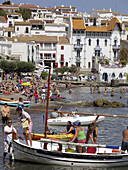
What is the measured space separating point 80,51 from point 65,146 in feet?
281

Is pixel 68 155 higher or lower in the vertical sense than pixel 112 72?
lower

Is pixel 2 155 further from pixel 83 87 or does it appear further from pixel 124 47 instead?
pixel 124 47

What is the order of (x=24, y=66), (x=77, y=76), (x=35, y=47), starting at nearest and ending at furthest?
(x=24, y=66) → (x=77, y=76) → (x=35, y=47)

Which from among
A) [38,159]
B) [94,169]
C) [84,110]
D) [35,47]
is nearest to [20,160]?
[38,159]

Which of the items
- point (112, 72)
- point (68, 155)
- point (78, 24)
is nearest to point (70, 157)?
point (68, 155)

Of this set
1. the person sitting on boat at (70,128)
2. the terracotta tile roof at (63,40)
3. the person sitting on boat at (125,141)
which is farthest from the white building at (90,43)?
the person sitting on boat at (125,141)

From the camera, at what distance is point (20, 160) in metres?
23.4

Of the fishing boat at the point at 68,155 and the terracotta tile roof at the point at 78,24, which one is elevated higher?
the terracotta tile roof at the point at 78,24

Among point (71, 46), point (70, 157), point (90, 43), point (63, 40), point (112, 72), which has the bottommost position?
point (70, 157)

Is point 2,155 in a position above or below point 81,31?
below

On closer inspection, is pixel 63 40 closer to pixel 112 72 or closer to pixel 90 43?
pixel 90 43

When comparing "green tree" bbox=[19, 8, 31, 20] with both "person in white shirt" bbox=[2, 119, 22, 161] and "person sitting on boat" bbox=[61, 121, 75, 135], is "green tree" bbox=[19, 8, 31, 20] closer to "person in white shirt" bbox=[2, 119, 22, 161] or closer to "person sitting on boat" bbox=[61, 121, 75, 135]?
"person sitting on boat" bbox=[61, 121, 75, 135]

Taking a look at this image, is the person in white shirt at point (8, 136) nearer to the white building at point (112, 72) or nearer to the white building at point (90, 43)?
the white building at point (112, 72)

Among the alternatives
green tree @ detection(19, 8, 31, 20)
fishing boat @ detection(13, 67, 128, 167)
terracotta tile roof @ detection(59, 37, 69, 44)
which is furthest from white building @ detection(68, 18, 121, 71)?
fishing boat @ detection(13, 67, 128, 167)
